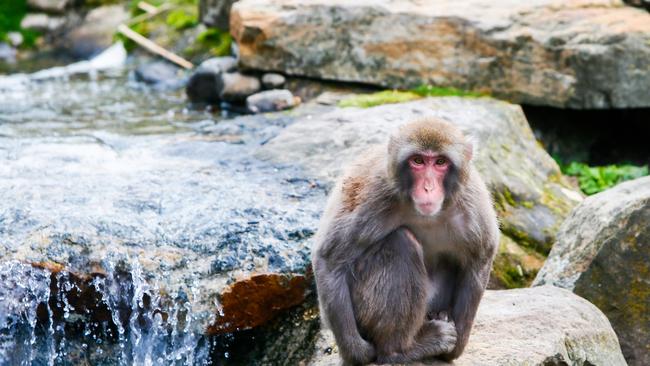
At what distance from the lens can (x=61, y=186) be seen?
6.84 metres

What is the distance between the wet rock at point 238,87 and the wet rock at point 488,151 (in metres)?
2.03

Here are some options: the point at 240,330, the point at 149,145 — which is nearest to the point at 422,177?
the point at 240,330

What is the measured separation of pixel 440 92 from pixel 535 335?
490 centimetres

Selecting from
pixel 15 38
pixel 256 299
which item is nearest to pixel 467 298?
pixel 256 299

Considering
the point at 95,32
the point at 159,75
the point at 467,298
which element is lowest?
the point at 95,32

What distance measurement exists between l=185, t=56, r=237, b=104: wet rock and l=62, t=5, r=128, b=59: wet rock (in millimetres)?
5859

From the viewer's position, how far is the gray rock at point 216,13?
13.1 meters

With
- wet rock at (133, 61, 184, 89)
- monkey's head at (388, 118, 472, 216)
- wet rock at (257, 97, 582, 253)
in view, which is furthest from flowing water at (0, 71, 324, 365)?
wet rock at (133, 61, 184, 89)

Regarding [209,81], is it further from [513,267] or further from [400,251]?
[400,251]

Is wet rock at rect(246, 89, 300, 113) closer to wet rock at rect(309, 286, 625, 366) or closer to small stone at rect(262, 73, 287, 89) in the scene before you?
small stone at rect(262, 73, 287, 89)

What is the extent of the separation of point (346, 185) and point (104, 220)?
215 cm

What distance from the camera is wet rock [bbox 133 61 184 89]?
12.8 metres

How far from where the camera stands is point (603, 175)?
9266mm

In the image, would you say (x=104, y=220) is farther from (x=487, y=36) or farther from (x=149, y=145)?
(x=487, y=36)
